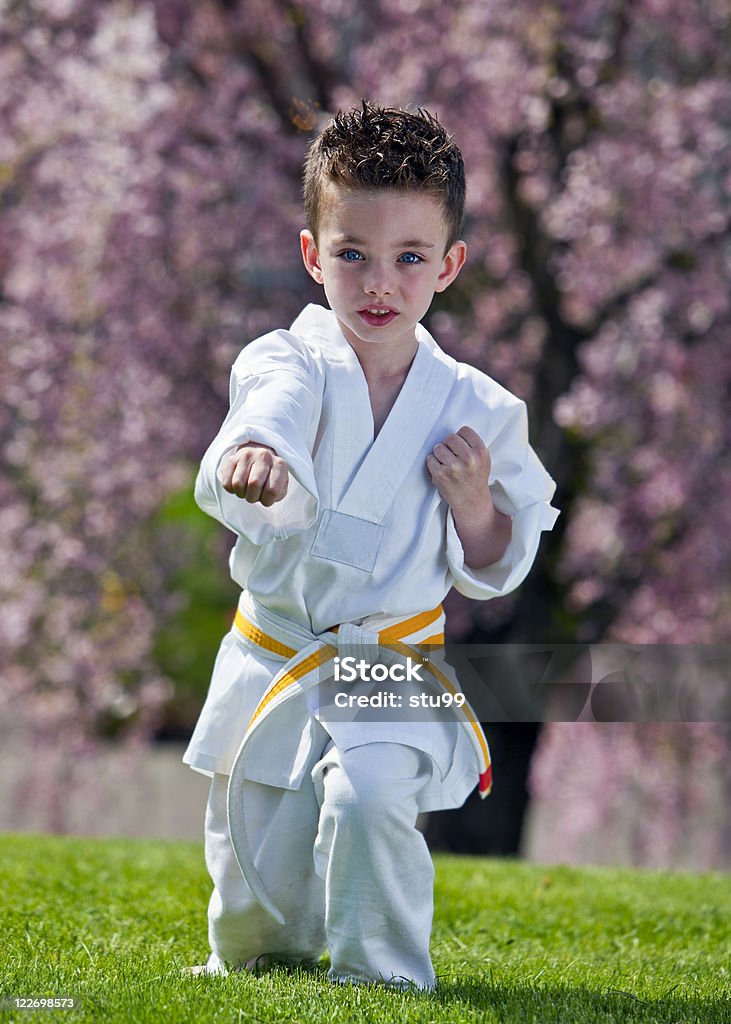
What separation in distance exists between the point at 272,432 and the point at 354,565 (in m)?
0.35

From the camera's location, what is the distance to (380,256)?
2.73m

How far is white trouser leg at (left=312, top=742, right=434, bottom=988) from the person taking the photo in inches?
101

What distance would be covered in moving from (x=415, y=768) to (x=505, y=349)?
244 inches

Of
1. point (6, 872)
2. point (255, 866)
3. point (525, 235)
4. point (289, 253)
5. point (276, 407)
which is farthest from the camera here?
point (525, 235)

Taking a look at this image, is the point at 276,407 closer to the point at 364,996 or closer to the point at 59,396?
the point at 364,996

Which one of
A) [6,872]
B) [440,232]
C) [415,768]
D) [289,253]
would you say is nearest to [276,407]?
[440,232]

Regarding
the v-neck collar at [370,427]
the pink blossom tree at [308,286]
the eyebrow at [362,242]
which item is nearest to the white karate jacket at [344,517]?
the v-neck collar at [370,427]

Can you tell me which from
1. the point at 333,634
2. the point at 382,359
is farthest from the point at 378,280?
the point at 333,634

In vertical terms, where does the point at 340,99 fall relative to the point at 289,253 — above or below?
above

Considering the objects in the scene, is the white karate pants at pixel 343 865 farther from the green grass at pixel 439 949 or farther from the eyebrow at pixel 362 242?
the eyebrow at pixel 362 242

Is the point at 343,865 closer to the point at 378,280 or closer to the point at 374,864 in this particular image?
the point at 374,864

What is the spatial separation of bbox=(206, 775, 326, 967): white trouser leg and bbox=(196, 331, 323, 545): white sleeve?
55 cm

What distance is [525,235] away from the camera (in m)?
8.21

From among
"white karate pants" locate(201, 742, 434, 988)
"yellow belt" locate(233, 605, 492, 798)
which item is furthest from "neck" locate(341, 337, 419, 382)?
"white karate pants" locate(201, 742, 434, 988)
